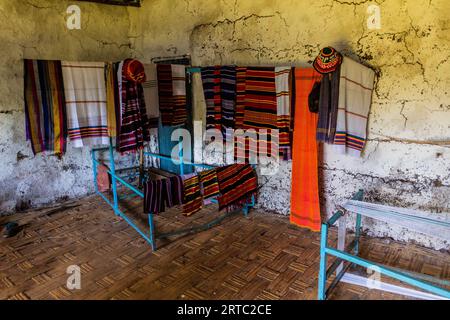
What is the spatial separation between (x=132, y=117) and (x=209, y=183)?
3.39 ft

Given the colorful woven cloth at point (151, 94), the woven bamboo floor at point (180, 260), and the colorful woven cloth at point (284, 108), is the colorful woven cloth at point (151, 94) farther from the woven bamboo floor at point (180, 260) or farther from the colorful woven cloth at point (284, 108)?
the colorful woven cloth at point (284, 108)

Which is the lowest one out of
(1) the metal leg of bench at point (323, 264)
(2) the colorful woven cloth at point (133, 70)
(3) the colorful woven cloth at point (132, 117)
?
(1) the metal leg of bench at point (323, 264)

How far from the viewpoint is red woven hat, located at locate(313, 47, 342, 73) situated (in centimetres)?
252

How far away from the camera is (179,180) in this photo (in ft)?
9.24

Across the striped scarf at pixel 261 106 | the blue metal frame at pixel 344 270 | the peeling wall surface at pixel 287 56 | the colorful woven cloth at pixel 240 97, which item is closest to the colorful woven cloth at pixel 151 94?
the peeling wall surface at pixel 287 56

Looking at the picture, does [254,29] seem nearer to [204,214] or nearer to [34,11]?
[204,214]

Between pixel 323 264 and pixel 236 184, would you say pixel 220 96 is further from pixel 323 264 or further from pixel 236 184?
pixel 323 264

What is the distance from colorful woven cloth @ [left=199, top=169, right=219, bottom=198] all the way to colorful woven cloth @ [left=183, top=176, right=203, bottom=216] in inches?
1.8

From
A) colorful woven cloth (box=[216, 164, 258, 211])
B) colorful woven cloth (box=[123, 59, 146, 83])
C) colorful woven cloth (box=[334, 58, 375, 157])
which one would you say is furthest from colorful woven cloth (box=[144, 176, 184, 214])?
colorful woven cloth (box=[334, 58, 375, 157])

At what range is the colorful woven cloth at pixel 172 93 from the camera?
355cm

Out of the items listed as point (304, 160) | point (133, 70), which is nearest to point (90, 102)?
point (133, 70)

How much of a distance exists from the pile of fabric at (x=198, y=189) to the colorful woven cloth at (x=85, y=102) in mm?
1003

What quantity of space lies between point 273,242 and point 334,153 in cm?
105

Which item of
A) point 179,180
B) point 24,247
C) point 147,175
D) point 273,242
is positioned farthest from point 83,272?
point 147,175
